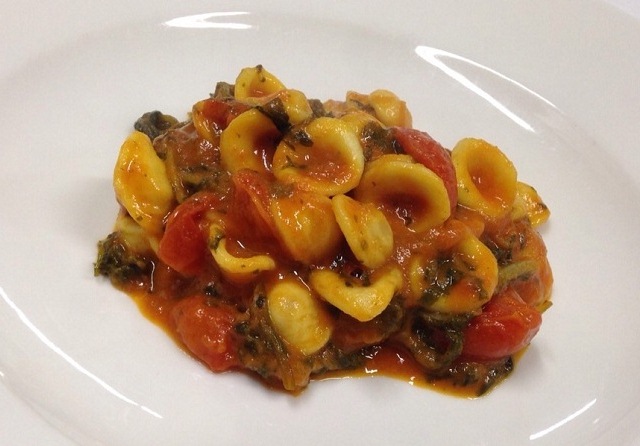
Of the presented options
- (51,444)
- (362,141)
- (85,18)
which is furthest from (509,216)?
(85,18)

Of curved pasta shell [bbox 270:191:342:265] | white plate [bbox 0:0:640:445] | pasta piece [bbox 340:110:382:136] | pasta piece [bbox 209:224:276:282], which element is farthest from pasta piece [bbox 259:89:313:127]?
white plate [bbox 0:0:640:445]

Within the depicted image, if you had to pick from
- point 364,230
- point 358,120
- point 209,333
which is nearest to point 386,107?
point 358,120

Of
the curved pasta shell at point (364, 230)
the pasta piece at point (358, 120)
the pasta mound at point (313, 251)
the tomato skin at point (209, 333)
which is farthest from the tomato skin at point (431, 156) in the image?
the tomato skin at point (209, 333)

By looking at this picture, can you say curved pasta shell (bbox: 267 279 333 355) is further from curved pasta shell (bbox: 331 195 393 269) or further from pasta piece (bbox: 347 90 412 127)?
pasta piece (bbox: 347 90 412 127)

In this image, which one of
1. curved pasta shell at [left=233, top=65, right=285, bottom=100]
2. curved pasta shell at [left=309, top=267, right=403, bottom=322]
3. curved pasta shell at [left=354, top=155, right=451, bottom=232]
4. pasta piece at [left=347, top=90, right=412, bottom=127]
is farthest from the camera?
pasta piece at [left=347, top=90, right=412, bottom=127]

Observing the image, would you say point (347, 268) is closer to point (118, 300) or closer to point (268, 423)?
point (268, 423)

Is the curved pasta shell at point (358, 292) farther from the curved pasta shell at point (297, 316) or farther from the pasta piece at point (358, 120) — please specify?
the pasta piece at point (358, 120)
